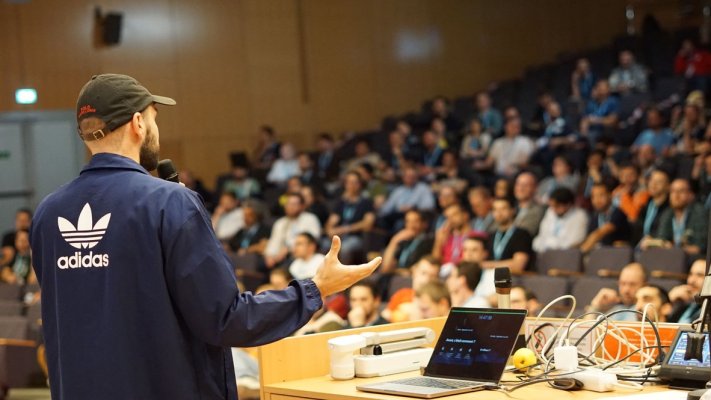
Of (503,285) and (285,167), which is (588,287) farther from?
(285,167)

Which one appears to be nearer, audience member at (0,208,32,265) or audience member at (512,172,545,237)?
audience member at (512,172,545,237)

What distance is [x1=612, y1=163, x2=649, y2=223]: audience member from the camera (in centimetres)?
789

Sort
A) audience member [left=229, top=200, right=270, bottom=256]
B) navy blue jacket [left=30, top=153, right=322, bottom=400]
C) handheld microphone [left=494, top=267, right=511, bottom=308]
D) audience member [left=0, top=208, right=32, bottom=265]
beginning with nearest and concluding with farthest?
navy blue jacket [left=30, top=153, right=322, bottom=400], handheld microphone [left=494, top=267, right=511, bottom=308], audience member [left=229, top=200, right=270, bottom=256], audience member [left=0, top=208, right=32, bottom=265]

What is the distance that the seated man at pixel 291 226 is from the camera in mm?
9508

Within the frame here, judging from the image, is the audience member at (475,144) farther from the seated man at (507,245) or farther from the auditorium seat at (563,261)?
the auditorium seat at (563,261)

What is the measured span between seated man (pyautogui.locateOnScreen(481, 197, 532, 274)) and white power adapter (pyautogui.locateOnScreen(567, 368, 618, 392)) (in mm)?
4861

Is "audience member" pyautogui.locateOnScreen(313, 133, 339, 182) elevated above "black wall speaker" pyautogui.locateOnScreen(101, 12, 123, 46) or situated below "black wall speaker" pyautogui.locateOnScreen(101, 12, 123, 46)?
below

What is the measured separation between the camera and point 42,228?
2186mm

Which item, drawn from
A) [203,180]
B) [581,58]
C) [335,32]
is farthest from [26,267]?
[581,58]

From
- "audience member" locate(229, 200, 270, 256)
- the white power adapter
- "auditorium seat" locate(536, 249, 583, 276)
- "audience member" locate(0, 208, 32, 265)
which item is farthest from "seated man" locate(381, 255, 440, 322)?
"audience member" locate(0, 208, 32, 265)

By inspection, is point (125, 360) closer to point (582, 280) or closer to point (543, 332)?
point (543, 332)

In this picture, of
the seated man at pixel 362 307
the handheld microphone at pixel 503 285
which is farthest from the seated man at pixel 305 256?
the handheld microphone at pixel 503 285

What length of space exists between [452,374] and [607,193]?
5.76 metres

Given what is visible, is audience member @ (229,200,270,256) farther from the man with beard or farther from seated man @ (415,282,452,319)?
the man with beard
